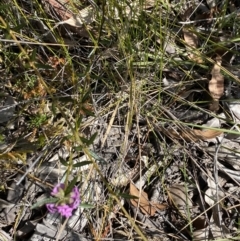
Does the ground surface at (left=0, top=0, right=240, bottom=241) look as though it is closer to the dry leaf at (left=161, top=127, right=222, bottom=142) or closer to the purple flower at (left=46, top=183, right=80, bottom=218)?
the dry leaf at (left=161, top=127, right=222, bottom=142)

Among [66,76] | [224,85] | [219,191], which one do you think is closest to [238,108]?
[224,85]

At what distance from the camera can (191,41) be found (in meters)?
1.63

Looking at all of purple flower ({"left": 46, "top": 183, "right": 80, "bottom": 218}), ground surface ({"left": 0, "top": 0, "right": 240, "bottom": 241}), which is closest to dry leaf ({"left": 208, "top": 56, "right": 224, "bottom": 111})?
ground surface ({"left": 0, "top": 0, "right": 240, "bottom": 241})

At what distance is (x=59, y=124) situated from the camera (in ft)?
4.90

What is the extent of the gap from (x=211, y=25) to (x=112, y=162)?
629 mm

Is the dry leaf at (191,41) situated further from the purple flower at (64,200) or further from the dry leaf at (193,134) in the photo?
the purple flower at (64,200)

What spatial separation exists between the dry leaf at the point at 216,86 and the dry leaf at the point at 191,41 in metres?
0.07

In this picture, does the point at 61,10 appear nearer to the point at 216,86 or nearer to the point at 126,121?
the point at 126,121

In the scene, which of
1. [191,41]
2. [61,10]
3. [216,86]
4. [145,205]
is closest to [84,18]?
[61,10]

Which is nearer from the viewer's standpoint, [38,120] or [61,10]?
[38,120]

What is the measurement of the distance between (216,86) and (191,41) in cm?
19

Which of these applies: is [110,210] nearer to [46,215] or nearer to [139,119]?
[46,215]

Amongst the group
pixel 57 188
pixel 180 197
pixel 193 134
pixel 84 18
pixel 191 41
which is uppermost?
pixel 84 18

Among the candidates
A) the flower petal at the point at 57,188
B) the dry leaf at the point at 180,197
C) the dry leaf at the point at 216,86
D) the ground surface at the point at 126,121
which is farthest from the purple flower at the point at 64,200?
the dry leaf at the point at 216,86
